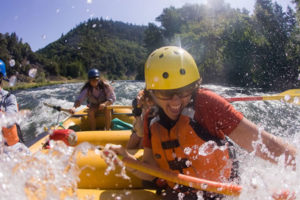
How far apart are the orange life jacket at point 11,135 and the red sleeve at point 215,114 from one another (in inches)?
86.9

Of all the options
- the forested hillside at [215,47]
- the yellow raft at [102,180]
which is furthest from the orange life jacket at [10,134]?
the forested hillside at [215,47]

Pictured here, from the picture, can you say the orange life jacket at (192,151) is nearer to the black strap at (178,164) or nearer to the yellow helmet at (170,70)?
the black strap at (178,164)

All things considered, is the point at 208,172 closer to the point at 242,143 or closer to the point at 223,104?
the point at 242,143

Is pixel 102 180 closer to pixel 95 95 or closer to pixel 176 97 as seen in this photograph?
pixel 176 97

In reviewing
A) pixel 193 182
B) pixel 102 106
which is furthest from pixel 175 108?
pixel 102 106

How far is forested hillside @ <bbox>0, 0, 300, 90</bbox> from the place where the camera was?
21.1m

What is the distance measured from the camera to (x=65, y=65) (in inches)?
2121

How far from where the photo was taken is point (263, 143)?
1433mm

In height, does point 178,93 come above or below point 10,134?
above

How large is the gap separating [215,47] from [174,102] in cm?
3072

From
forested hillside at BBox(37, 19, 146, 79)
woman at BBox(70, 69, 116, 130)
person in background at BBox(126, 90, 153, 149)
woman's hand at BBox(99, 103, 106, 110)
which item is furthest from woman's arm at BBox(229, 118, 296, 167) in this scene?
forested hillside at BBox(37, 19, 146, 79)

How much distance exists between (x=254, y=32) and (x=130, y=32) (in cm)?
7196

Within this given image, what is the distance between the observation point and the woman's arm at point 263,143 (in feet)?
4.58

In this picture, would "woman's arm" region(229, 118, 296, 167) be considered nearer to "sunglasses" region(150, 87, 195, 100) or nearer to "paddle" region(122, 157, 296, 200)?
"paddle" region(122, 157, 296, 200)
